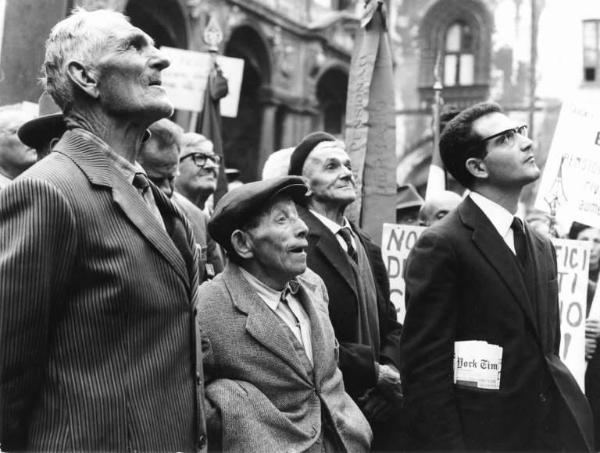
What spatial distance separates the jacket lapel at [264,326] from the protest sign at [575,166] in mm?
2429

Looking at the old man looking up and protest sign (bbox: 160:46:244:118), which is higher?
protest sign (bbox: 160:46:244:118)

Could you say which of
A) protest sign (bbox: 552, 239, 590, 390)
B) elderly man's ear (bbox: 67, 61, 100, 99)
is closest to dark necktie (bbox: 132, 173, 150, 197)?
elderly man's ear (bbox: 67, 61, 100, 99)

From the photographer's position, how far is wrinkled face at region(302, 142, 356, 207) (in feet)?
13.8

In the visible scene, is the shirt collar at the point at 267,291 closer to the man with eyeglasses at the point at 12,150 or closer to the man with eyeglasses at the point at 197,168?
the man with eyeglasses at the point at 12,150

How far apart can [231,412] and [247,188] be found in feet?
2.91

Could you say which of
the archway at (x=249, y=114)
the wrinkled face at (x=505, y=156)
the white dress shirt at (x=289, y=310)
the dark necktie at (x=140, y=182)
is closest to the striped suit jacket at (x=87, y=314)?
the dark necktie at (x=140, y=182)

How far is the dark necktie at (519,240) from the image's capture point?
3301mm

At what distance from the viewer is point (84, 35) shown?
2.26 meters

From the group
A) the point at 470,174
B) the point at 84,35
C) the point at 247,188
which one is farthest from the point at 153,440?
the point at 470,174

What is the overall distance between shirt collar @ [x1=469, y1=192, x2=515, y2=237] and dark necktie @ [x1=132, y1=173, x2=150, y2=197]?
1.57 m

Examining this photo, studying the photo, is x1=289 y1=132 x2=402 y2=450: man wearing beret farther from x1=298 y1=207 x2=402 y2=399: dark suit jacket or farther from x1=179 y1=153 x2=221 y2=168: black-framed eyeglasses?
x1=179 y1=153 x2=221 y2=168: black-framed eyeglasses

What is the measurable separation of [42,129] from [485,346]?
5.88ft

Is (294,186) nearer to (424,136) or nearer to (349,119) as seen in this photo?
(349,119)

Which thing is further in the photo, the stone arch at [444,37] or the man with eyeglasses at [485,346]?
the stone arch at [444,37]
